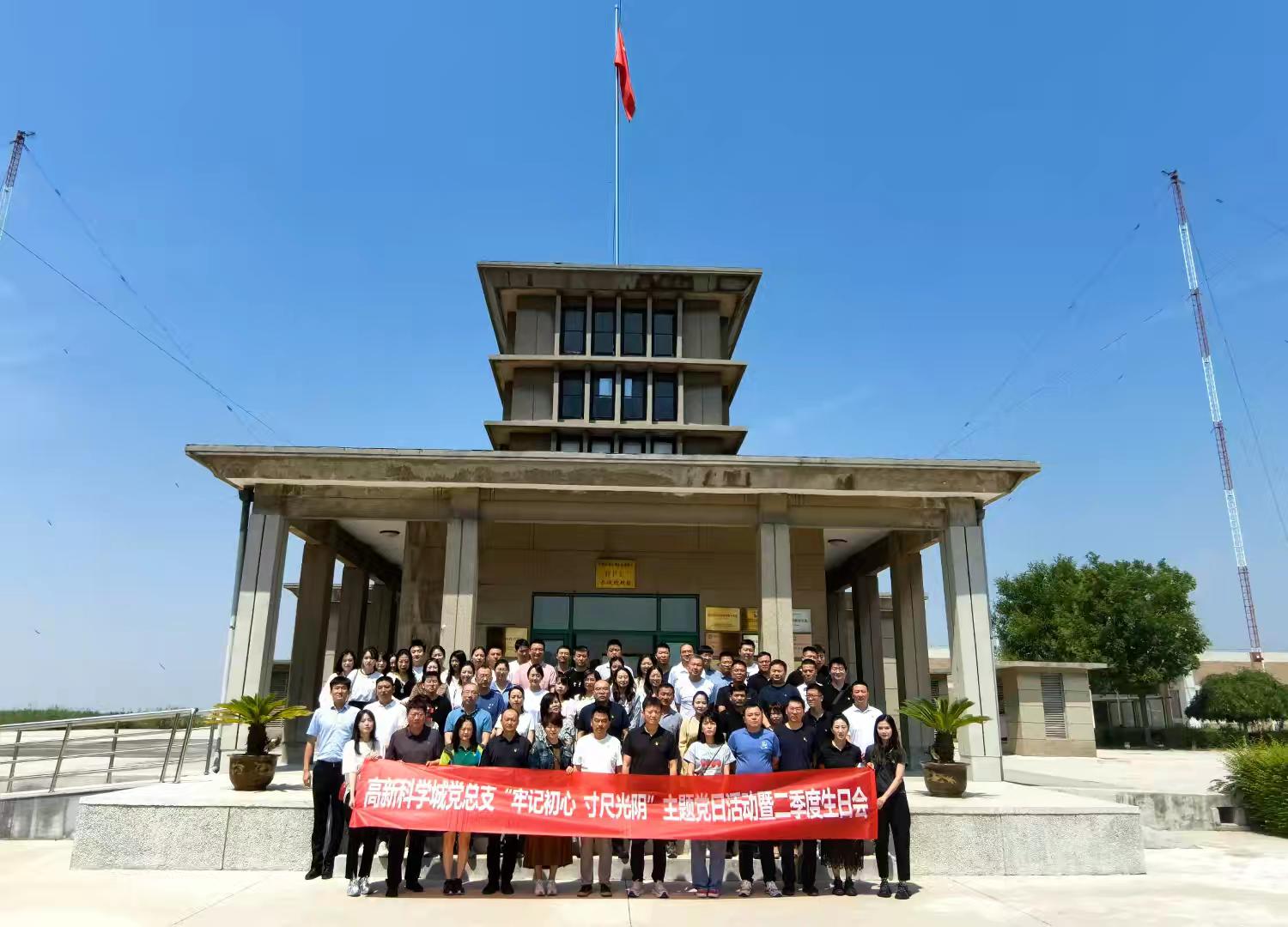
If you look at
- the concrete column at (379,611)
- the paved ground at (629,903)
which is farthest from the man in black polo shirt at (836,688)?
the concrete column at (379,611)

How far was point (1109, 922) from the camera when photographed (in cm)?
684

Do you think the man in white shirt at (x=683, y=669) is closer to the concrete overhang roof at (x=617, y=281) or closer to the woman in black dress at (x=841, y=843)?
the woman in black dress at (x=841, y=843)

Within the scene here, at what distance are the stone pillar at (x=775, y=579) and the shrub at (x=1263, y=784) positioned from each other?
718cm

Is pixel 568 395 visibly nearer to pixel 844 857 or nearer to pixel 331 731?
pixel 331 731

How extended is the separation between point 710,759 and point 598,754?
1.10 meters

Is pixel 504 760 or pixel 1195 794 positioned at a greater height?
pixel 504 760

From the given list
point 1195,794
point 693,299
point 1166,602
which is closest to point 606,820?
point 1195,794

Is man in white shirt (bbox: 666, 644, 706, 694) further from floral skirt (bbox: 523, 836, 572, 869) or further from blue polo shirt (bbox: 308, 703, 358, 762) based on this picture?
blue polo shirt (bbox: 308, 703, 358, 762)

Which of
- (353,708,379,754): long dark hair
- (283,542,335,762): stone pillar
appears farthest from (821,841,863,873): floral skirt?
(283,542,335,762): stone pillar

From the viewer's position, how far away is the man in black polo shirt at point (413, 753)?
25.3ft

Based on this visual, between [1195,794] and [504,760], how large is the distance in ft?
36.0

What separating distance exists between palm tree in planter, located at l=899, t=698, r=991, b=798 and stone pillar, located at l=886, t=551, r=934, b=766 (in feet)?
31.9

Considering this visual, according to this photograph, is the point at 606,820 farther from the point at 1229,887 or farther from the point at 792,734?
the point at 1229,887

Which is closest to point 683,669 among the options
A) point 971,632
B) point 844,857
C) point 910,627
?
point 844,857
